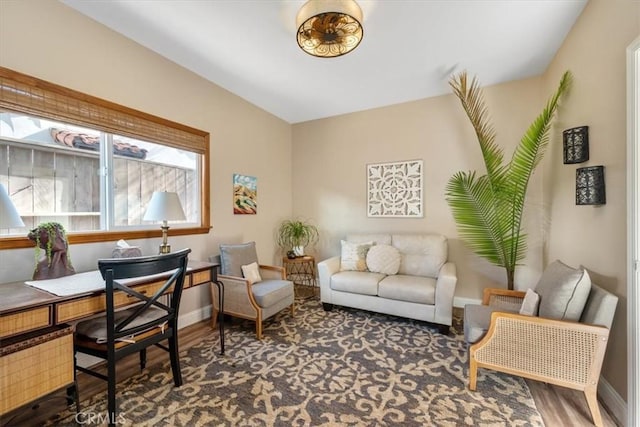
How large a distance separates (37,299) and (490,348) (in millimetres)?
2727

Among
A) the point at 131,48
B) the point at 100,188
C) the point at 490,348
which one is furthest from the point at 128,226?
the point at 490,348

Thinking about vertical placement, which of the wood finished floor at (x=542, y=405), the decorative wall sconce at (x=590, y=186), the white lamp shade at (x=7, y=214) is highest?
the decorative wall sconce at (x=590, y=186)

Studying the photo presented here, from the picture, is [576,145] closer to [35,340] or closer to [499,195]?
[499,195]

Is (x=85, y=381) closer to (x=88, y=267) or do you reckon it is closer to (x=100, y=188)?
(x=88, y=267)

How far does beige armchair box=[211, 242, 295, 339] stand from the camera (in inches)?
102

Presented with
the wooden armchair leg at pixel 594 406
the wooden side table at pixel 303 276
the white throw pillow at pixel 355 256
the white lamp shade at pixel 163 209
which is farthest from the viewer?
the wooden side table at pixel 303 276

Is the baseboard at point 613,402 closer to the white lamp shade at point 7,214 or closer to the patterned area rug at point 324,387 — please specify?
the patterned area rug at point 324,387

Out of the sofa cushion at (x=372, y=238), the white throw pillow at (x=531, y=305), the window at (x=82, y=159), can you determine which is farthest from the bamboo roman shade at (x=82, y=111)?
the white throw pillow at (x=531, y=305)

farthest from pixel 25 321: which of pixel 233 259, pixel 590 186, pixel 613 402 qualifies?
pixel 590 186

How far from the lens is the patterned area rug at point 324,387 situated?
5.15 feet

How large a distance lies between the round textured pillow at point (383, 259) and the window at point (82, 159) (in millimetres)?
2166

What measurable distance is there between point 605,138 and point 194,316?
12.8ft

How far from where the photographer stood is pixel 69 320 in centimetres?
142

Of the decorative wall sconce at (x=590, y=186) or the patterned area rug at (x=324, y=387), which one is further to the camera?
the decorative wall sconce at (x=590, y=186)
